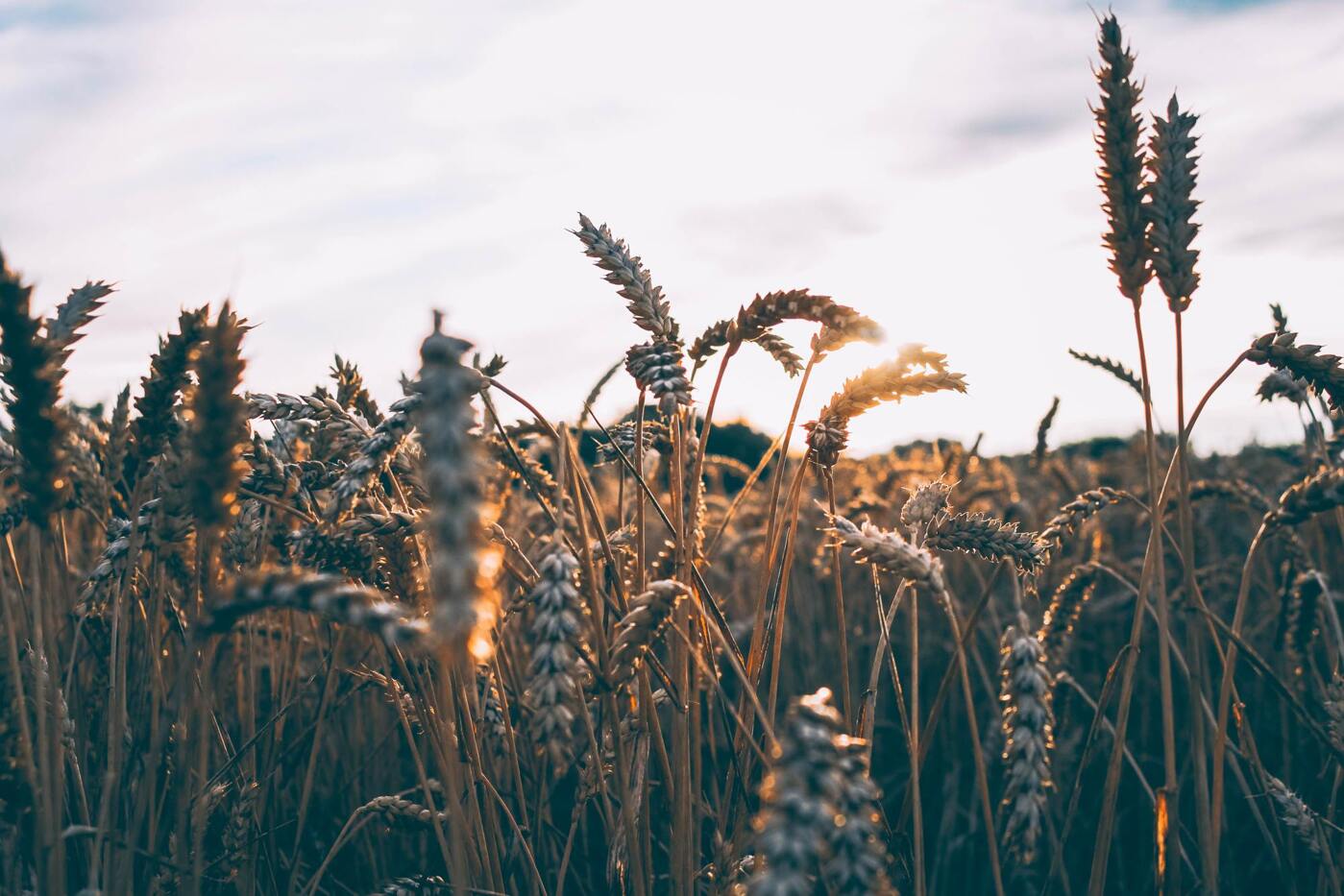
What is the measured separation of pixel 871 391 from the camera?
1.75m

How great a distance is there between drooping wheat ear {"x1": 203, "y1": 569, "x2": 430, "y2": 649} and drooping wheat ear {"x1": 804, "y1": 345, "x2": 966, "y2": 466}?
3.09ft

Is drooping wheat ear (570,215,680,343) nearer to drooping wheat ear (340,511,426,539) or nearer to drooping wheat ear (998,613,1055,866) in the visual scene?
drooping wheat ear (340,511,426,539)

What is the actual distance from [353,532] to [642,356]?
0.66 meters

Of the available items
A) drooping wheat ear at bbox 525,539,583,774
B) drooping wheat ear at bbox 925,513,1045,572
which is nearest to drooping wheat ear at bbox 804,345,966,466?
drooping wheat ear at bbox 925,513,1045,572

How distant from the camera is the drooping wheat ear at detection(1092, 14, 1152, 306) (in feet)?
5.31

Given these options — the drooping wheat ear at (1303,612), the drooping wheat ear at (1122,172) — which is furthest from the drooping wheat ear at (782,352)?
the drooping wheat ear at (1303,612)

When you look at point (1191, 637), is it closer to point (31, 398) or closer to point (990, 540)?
point (990, 540)

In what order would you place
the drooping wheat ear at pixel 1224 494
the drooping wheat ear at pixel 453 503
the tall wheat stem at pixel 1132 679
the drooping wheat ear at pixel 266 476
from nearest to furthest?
the drooping wheat ear at pixel 453 503, the tall wheat stem at pixel 1132 679, the drooping wheat ear at pixel 266 476, the drooping wheat ear at pixel 1224 494

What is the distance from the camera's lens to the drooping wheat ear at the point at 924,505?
1.92m

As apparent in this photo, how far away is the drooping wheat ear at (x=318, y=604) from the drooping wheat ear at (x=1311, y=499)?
1713 mm

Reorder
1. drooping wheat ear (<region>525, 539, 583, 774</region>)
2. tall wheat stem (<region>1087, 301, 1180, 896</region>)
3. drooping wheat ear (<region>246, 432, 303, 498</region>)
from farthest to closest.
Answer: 1. drooping wheat ear (<region>246, 432, 303, 498</region>)
2. tall wheat stem (<region>1087, 301, 1180, 896</region>)
3. drooping wheat ear (<region>525, 539, 583, 774</region>)

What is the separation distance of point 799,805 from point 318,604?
0.60 metres

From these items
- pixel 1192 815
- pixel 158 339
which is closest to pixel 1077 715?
pixel 1192 815

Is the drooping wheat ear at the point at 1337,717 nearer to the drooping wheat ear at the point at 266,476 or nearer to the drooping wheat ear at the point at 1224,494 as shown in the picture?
the drooping wheat ear at the point at 1224,494
